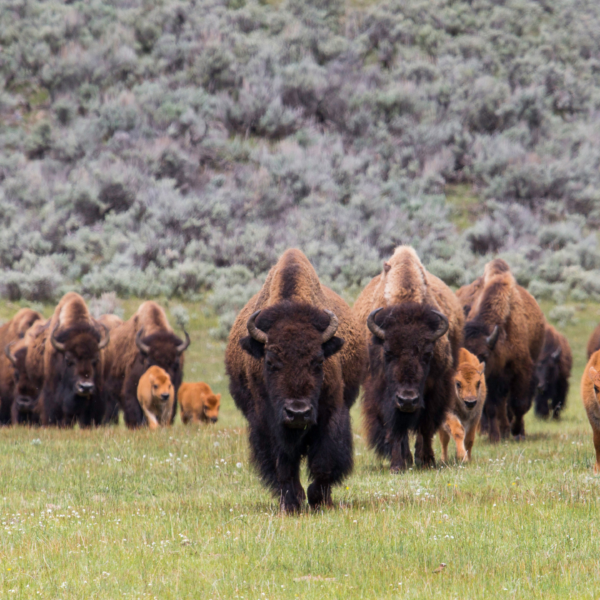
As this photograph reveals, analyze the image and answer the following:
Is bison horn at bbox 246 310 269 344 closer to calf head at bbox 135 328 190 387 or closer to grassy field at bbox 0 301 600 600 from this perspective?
grassy field at bbox 0 301 600 600

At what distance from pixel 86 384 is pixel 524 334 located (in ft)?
22.6

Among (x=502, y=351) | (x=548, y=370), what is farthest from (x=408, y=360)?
(x=548, y=370)

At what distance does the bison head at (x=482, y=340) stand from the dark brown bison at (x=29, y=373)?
810 centimetres

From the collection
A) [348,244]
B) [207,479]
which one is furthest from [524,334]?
[348,244]

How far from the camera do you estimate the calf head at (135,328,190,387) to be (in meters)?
14.9

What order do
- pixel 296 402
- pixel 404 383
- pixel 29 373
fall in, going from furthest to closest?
1. pixel 29 373
2. pixel 404 383
3. pixel 296 402

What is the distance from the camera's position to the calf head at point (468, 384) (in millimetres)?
10148

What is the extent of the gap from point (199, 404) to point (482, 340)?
5.78 meters

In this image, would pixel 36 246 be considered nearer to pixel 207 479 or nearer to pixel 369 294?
pixel 369 294

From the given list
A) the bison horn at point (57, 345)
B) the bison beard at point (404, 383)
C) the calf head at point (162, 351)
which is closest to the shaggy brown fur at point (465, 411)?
the bison beard at point (404, 383)

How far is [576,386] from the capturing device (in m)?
22.4

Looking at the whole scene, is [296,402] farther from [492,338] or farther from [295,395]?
[492,338]

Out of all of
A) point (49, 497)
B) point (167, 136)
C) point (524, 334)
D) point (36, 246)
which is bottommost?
point (49, 497)

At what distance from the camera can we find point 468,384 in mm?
10266
